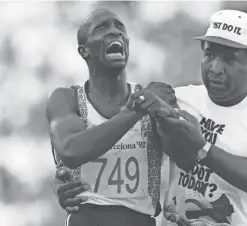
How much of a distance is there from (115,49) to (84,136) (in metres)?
0.55

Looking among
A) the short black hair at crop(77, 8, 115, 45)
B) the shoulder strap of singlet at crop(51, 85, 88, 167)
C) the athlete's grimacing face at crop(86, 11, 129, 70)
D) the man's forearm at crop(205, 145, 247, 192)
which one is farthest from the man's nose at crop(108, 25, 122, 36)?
the man's forearm at crop(205, 145, 247, 192)

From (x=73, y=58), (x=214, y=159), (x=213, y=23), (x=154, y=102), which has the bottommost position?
(x=73, y=58)

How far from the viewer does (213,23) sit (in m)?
4.38

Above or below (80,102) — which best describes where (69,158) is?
below

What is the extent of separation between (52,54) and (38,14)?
1.96 ft

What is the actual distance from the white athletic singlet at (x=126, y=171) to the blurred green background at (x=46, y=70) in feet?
14.7

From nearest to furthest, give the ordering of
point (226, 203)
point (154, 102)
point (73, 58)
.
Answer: point (154, 102), point (226, 203), point (73, 58)

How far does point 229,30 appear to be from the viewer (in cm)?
425

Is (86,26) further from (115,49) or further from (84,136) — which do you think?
(84,136)

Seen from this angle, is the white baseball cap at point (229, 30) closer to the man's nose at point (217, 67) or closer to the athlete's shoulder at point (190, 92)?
the man's nose at point (217, 67)

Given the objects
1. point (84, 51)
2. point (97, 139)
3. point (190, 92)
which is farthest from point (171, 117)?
point (84, 51)

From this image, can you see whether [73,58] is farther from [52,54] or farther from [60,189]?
[60,189]

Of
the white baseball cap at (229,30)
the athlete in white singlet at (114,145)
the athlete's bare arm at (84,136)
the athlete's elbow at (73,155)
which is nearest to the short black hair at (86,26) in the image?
the athlete in white singlet at (114,145)

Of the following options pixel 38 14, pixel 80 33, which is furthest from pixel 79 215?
pixel 38 14
